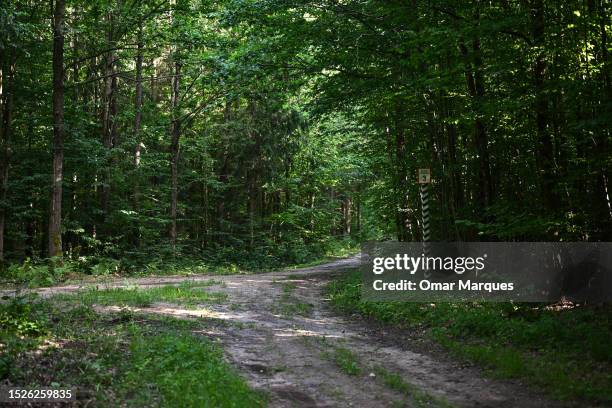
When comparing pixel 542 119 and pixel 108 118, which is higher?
pixel 108 118

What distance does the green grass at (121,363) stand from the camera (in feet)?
20.5

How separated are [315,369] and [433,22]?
9.10 meters

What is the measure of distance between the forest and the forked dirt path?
9.5 inches

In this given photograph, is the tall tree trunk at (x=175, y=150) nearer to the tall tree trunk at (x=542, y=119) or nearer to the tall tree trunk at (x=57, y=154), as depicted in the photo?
the tall tree trunk at (x=57, y=154)

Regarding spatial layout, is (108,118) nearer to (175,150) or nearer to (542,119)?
(175,150)

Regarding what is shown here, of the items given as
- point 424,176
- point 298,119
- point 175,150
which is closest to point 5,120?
point 175,150

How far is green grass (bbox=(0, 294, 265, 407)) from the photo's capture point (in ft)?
20.5

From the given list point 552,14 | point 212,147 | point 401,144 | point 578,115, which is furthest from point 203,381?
point 212,147

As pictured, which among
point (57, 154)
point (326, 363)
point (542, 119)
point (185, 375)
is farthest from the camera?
point (57, 154)

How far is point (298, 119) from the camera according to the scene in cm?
2797

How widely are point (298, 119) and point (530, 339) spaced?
2095 cm

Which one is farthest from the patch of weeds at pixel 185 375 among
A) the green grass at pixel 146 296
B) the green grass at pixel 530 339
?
the green grass at pixel 146 296

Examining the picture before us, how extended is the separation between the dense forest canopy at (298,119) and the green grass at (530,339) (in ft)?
5.78

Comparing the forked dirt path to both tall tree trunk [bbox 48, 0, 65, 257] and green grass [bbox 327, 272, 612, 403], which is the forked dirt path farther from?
tall tree trunk [bbox 48, 0, 65, 257]
